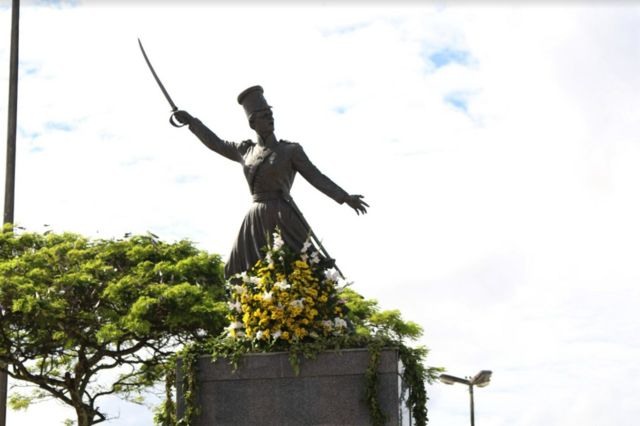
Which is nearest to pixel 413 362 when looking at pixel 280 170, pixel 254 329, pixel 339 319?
pixel 339 319

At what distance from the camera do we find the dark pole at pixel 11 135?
30078mm

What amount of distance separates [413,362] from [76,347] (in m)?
21.0

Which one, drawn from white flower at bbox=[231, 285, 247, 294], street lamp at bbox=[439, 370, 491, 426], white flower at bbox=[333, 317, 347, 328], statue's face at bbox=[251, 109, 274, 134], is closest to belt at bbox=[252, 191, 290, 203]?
statue's face at bbox=[251, 109, 274, 134]

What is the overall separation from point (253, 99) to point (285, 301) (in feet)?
9.18

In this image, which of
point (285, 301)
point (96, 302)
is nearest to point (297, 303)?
point (285, 301)

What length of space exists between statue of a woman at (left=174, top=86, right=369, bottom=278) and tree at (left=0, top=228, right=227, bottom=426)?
1507cm

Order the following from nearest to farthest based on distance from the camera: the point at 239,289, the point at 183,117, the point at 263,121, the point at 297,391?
the point at 297,391, the point at 239,289, the point at 263,121, the point at 183,117

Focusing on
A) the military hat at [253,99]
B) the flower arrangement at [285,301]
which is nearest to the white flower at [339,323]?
the flower arrangement at [285,301]

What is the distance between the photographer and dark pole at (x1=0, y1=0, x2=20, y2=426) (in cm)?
3008

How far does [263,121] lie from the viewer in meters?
14.8

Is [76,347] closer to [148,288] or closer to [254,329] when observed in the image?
[148,288]

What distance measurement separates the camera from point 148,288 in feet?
98.6

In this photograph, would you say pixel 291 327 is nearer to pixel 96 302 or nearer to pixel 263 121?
pixel 263 121

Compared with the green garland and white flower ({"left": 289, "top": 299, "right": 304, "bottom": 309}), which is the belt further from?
white flower ({"left": 289, "top": 299, "right": 304, "bottom": 309})
